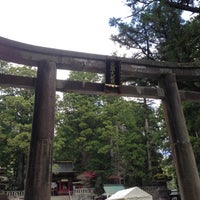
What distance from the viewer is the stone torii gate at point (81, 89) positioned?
478 cm

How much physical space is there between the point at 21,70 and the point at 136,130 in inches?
413

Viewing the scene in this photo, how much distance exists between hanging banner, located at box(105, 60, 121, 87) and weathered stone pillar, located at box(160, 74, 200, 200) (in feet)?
3.90

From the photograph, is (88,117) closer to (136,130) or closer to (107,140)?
(107,140)

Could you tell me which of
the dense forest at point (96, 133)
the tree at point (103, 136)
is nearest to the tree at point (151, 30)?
the dense forest at point (96, 133)

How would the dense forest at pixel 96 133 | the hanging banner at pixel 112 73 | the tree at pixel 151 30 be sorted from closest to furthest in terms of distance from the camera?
the hanging banner at pixel 112 73
the tree at pixel 151 30
the dense forest at pixel 96 133

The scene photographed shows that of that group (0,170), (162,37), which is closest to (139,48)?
(162,37)

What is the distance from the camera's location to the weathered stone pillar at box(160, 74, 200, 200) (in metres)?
5.43

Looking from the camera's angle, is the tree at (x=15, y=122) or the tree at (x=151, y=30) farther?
the tree at (x=15, y=122)

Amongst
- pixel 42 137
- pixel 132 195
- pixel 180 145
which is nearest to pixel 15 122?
pixel 132 195

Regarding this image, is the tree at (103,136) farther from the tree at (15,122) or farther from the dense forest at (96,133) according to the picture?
the tree at (15,122)

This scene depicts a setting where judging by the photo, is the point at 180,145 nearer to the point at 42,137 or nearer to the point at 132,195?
the point at 42,137

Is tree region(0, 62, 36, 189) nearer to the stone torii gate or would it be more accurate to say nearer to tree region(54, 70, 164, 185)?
tree region(54, 70, 164, 185)

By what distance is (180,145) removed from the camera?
5738 millimetres

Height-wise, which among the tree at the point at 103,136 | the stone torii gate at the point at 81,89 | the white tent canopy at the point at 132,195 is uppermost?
the tree at the point at 103,136
